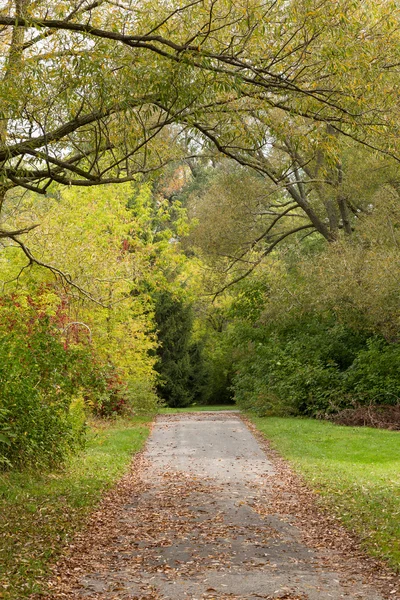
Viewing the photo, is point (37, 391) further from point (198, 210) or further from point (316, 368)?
point (198, 210)

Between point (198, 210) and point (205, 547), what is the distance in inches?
925

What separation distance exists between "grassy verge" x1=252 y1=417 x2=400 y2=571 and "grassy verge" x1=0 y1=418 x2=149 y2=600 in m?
3.14

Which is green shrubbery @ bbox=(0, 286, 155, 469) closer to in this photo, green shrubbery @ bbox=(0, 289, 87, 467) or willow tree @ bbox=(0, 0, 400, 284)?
green shrubbery @ bbox=(0, 289, 87, 467)

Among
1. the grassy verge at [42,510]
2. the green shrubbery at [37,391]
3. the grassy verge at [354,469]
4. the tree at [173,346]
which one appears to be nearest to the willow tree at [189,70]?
the green shrubbery at [37,391]

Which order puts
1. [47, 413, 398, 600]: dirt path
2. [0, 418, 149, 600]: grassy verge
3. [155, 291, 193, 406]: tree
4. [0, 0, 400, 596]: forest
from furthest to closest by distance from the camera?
[155, 291, 193, 406]: tree
[0, 0, 400, 596]: forest
[0, 418, 149, 600]: grassy verge
[47, 413, 398, 600]: dirt path

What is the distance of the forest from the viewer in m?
8.69

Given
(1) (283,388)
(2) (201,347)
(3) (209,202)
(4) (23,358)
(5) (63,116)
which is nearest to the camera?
(5) (63,116)

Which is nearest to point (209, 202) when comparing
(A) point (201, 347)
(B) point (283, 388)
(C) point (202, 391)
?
(B) point (283, 388)

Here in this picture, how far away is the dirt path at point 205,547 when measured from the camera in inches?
252

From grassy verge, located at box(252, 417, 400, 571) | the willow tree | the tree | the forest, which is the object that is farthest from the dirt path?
the tree

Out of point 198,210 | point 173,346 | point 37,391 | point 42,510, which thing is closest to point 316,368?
point 198,210

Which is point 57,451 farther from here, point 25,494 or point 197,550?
point 197,550

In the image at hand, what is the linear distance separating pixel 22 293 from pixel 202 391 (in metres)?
23.1

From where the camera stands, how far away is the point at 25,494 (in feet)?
32.6
